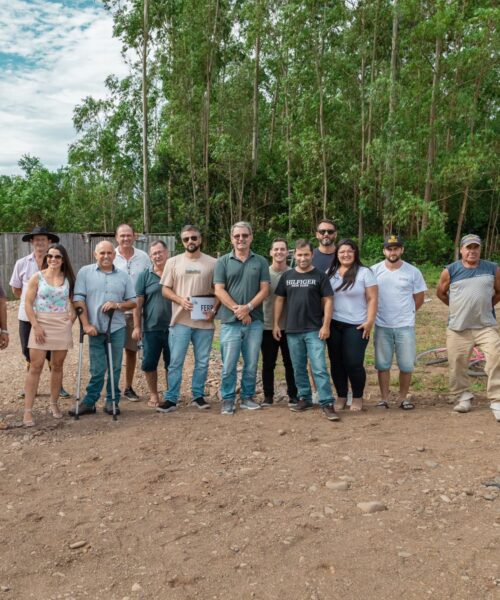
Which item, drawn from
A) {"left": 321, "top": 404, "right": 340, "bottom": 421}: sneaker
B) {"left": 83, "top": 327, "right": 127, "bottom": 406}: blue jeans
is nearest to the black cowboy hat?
{"left": 83, "top": 327, "right": 127, "bottom": 406}: blue jeans

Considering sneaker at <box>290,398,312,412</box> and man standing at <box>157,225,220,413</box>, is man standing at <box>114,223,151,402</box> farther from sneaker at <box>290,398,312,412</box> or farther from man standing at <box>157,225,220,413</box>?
sneaker at <box>290,398,312,412</box>

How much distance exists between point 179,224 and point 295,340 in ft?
73.5

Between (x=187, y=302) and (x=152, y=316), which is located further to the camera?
(x=152, y=316)

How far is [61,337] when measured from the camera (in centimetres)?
526

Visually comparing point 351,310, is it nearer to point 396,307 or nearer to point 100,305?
point 396,307

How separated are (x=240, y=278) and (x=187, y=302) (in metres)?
0.57

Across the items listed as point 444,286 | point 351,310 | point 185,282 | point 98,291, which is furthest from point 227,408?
point 444,286

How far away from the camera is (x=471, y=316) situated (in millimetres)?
5680

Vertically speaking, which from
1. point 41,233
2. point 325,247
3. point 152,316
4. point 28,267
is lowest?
point 152,316

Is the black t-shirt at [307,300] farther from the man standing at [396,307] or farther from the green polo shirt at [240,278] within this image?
the man standing at [396,307]

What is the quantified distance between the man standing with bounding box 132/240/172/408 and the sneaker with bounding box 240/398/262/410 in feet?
3.01

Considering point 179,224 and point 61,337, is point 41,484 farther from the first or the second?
point 179,224

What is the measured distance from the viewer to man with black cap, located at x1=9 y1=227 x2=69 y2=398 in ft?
19.0

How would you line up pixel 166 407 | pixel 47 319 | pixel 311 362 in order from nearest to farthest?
pixel 47 319 < pixel 311 362 < pixel 166 407
